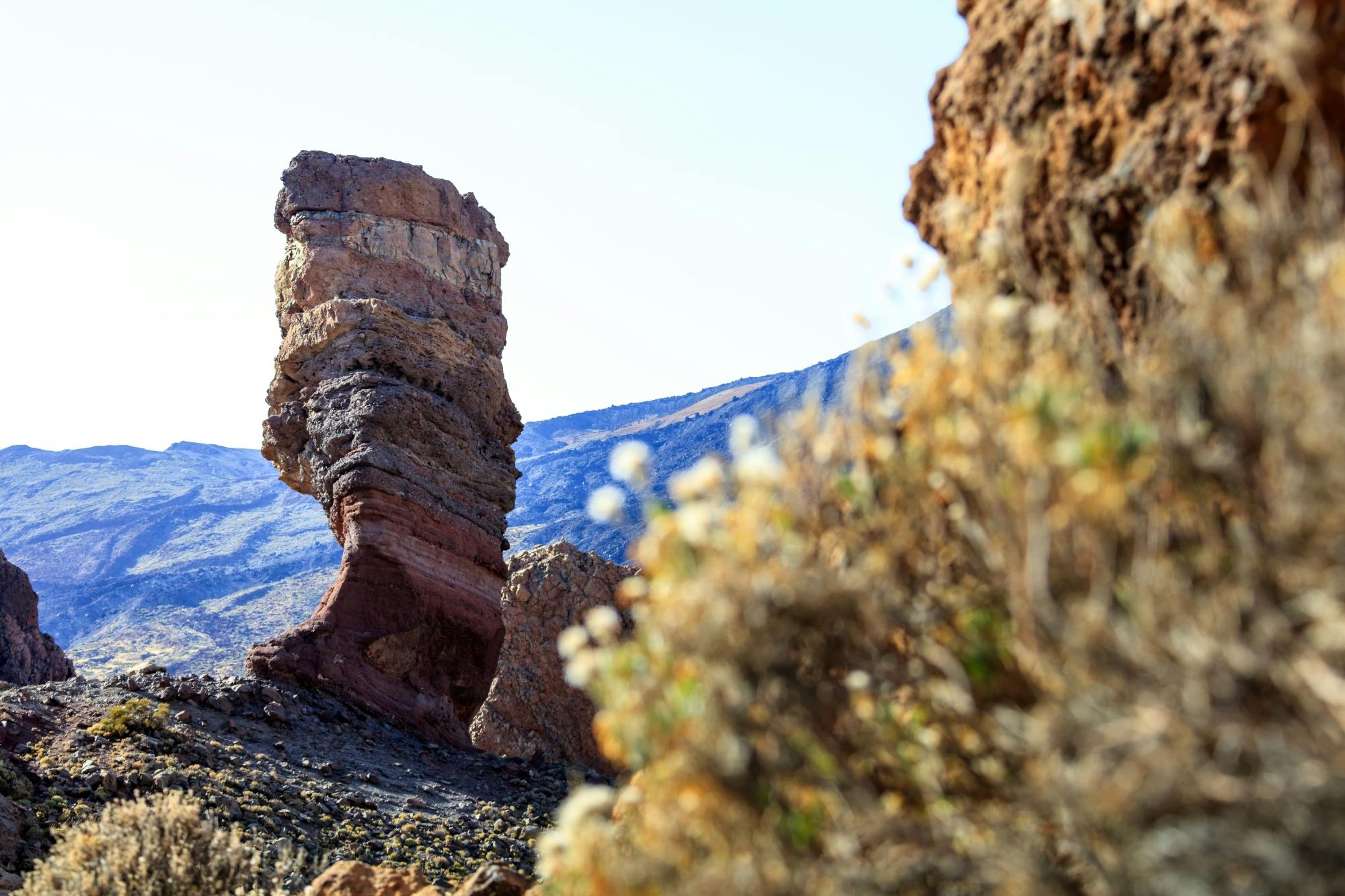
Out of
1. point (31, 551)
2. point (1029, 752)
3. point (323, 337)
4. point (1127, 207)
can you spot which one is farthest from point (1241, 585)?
point (31, 551)

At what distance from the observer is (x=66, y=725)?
13633 mm

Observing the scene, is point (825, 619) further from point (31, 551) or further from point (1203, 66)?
point (31, 551)

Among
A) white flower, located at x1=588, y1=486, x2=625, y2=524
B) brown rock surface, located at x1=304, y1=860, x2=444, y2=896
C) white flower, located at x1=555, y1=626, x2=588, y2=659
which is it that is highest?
white flower, located at x1=588, y1=486, x2=625, y2=524

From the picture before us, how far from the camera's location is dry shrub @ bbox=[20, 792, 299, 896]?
6867 millimetres

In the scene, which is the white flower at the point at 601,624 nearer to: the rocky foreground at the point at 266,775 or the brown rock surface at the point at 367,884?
the brown rock surface at the point at 367,884

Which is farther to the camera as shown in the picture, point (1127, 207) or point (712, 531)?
point (1127, 207)

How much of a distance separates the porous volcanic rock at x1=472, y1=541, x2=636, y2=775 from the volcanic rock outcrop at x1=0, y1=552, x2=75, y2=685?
9.27 metres

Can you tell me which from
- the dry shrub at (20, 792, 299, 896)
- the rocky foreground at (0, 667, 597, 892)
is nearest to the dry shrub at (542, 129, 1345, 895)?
the dry shrub at (20, 792, 299, 896)

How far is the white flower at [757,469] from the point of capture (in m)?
2.60

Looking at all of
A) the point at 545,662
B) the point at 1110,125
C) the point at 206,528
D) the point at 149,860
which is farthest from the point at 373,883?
the point at 206,528

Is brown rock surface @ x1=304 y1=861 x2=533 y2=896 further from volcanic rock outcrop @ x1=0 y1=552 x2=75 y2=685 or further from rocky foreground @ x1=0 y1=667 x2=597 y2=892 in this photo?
volcanic rock outcrop @ x1=0 y1=552 x2=75 y2=685

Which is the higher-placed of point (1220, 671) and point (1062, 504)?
point (1062, 504)

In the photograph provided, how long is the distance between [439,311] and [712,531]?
61.1 feet

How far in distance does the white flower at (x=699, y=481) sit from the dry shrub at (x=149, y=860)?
5.51m
